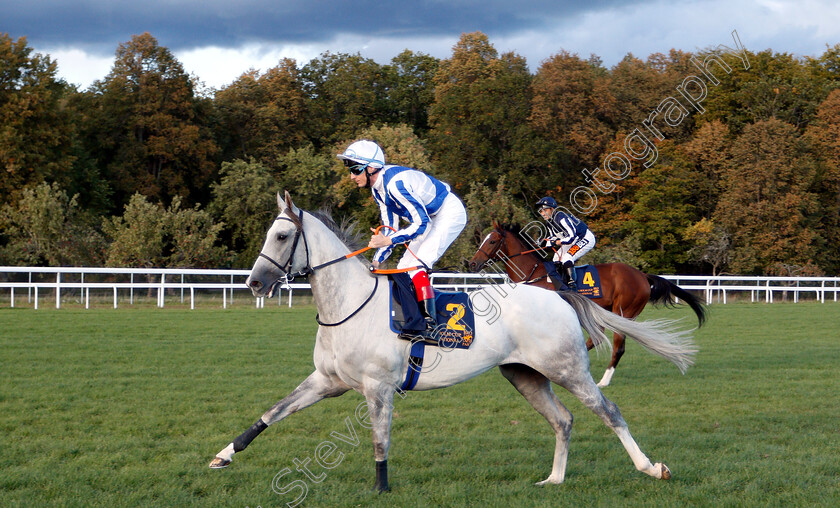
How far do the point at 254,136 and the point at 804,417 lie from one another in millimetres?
32192

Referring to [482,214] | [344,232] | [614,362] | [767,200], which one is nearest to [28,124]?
[482,214]

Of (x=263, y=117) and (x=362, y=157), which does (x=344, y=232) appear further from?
(x=263, y=117)

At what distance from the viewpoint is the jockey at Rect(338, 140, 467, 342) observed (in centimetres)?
494

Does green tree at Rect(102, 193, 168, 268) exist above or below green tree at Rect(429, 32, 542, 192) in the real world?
below

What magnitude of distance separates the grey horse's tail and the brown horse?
14.4 feet

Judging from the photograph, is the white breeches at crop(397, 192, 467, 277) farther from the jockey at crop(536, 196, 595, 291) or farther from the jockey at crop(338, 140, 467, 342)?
the jockey at crop(536, 196, 595, 291)

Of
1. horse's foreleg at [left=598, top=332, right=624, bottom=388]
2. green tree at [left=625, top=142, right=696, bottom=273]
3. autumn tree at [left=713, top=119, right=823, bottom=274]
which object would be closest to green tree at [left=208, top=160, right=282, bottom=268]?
green tree at [left=625, top=142, right=696, bottom=273]

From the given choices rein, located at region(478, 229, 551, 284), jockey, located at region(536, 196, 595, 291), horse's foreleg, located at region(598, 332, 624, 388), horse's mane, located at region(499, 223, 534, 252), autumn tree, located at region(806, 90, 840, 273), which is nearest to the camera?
horse's foreleg, located at region(598, 332, 624, 388)

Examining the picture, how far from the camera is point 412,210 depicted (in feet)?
16.1

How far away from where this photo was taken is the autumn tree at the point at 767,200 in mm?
32750

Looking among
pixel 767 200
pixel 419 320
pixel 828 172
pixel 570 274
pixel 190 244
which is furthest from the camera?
pixel 828 172

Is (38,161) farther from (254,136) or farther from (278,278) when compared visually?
(278,278)

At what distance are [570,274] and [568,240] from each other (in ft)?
1.62

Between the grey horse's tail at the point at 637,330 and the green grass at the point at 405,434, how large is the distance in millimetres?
803
